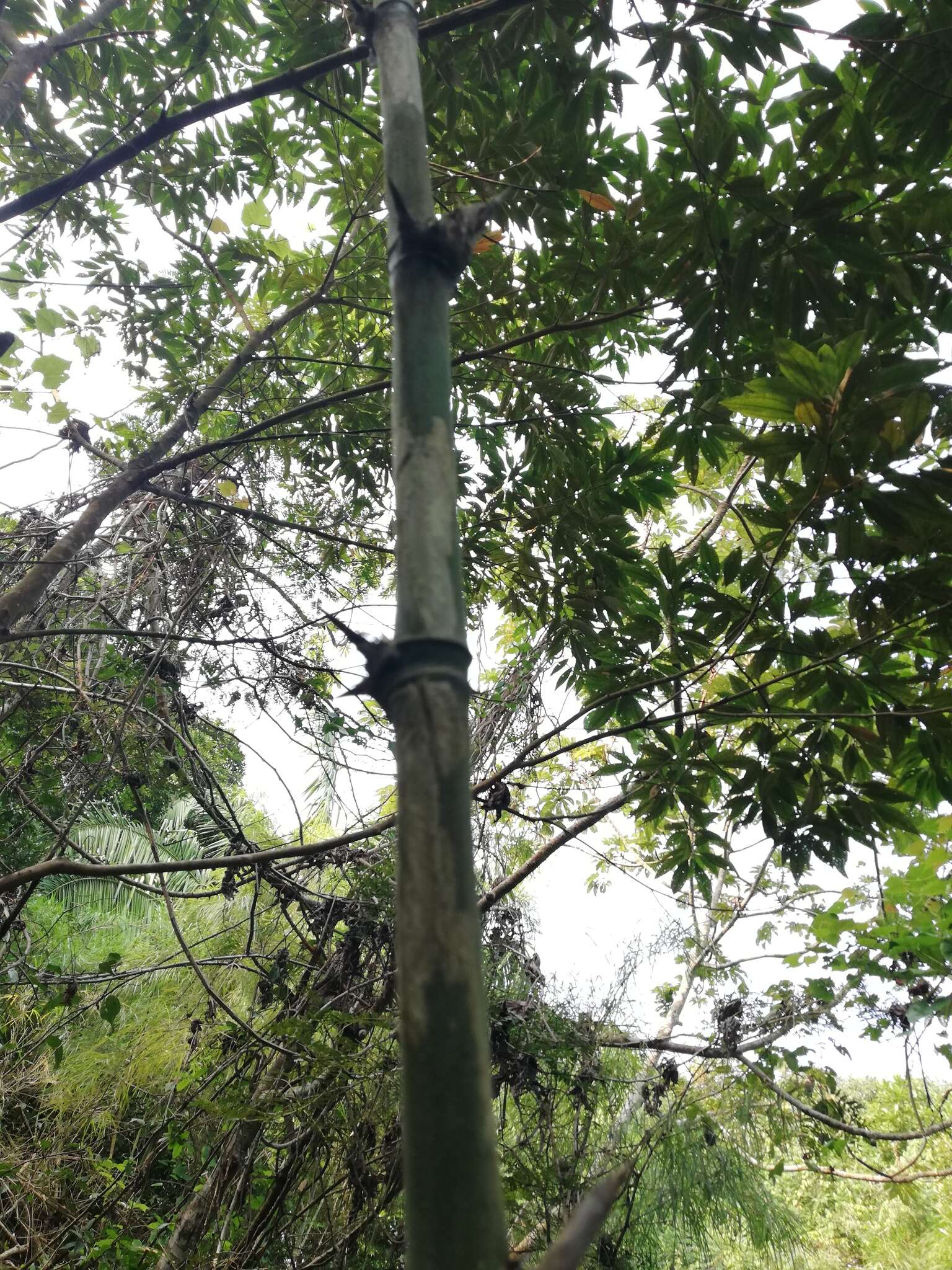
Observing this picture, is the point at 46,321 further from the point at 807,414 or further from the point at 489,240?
the point at 807,414

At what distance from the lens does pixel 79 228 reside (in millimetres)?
3236

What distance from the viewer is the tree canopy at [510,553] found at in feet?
5.92

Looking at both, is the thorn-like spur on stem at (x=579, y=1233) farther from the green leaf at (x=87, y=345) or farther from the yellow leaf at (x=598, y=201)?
the green leaf at (x=87, y=345)

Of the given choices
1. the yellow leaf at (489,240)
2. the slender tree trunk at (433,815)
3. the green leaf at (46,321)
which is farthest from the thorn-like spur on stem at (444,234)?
the green leaf at (46,321)

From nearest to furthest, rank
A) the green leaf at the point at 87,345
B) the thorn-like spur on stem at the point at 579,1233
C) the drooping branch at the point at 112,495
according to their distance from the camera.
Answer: the thorn-like spur on stem at the point at 579,1233
the drooping branch at the point at 112,495
the green leaf at the point at 87,345

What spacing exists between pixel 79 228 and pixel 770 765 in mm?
3425

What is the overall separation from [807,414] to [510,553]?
7.20 feet

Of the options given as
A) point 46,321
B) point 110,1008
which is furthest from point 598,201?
point 110,1008

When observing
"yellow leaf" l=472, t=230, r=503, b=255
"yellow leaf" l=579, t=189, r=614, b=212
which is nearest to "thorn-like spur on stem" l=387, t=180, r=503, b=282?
"yellow leaf" l=472, t=230, r=503, b=255

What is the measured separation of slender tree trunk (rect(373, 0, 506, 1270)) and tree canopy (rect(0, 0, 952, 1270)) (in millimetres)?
13

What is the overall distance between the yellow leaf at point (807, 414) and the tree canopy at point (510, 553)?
0.02 meters

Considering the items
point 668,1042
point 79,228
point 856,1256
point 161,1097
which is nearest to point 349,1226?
point 668,1042

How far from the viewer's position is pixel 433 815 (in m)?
0.68

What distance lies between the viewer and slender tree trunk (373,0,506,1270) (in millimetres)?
547
